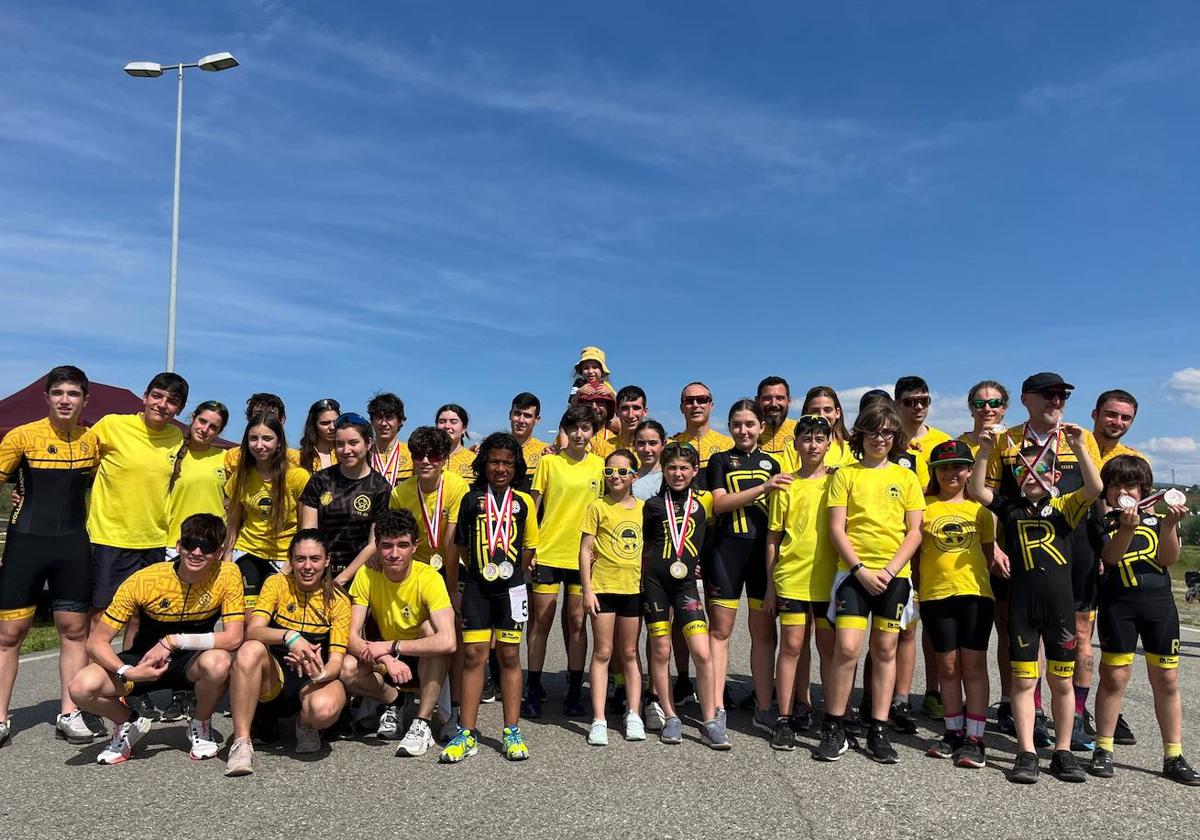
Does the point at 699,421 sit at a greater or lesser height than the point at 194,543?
greater

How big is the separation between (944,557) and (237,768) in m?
4.44

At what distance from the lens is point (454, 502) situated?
18.4 ft

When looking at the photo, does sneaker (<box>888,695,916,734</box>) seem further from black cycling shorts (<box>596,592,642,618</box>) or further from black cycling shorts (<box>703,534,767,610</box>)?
black cycling shorts (<box>596,592,642,618</box>)

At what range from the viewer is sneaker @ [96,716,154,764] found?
15.0ft


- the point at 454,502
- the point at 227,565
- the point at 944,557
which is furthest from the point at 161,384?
the point at 944,557

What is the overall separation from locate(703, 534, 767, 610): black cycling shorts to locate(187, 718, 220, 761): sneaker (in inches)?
131

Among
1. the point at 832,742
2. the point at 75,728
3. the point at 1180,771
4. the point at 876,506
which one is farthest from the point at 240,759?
the point at 1180,771

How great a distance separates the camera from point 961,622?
5.01 m

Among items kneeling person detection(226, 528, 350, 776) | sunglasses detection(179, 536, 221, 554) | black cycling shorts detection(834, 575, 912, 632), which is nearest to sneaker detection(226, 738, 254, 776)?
kneeling person detection(226, 528, 350, 776)

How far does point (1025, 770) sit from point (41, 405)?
14901 millimetres

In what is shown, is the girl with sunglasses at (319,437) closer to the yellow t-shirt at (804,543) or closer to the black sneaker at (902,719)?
the yellow t-shirt at (804,543)

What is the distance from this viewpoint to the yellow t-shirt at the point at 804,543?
523 centimetres

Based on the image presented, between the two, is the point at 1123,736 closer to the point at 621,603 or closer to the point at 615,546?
the point at 621,603

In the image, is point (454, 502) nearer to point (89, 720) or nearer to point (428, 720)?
point (428, 720)
